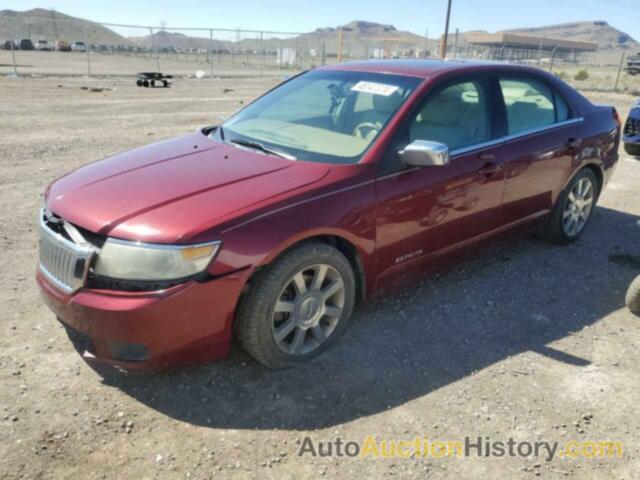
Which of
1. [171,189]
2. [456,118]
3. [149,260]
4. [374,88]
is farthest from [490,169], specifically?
[149,260]

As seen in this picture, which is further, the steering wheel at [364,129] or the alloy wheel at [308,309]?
the steering wheel at [364,129]

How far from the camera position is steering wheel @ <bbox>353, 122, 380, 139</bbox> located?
11.1 feet

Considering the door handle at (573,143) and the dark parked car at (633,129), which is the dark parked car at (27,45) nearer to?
the dark parked car at (633,129)

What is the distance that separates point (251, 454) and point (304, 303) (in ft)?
2.86

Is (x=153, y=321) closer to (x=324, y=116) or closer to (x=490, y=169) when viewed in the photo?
(x=324, y=116)

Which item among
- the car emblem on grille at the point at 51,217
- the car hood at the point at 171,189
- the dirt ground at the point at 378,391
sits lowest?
the dirt ground at the point at 378,391

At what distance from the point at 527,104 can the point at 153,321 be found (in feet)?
11.3

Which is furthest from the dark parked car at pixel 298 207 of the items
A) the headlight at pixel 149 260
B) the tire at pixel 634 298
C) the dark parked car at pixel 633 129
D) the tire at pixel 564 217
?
the dark parked car at pixel 633 129

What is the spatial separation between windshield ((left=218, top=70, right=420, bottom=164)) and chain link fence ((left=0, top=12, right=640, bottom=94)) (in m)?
20.5

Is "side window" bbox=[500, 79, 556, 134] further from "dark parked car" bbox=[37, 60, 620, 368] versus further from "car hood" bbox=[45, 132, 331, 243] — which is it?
"car hood" bbox=[45, 132, 331, 243]

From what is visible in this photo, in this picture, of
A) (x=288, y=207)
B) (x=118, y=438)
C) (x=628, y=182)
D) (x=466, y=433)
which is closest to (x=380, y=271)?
(x=288, y=207)

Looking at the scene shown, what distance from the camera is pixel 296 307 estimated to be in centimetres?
300

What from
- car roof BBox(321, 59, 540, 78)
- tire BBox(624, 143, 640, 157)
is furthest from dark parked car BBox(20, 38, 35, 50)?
car roof BBox(321, 59, 540, 78)

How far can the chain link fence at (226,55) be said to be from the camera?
26.2 metres
